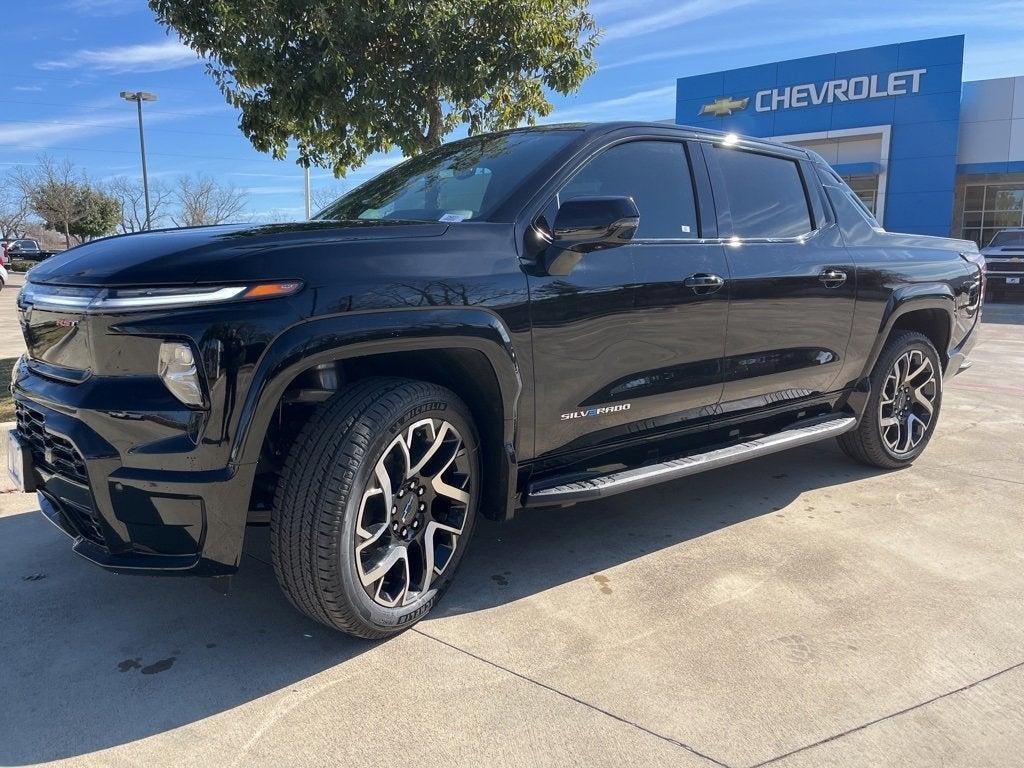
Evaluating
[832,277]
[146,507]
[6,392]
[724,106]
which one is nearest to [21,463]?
[146,507]

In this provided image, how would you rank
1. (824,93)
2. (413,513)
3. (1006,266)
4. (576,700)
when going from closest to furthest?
(576,700) → (413,513) → (1006,266) → (824,93)

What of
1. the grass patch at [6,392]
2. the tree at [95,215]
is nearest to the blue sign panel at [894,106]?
the grass patch at [6,392]

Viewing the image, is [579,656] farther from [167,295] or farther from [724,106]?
[724,106]

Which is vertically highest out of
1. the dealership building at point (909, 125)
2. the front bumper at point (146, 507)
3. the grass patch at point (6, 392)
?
the dealership building at point (909, 125)

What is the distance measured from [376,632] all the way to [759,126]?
3059 cm

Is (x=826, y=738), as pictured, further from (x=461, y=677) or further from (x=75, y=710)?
(x=75, y=710)

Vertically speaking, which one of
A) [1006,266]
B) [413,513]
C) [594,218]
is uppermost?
[594,218]

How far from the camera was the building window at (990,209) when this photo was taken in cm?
2752

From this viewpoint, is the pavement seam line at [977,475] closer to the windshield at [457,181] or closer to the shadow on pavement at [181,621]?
the shadow on pavement at [181,621]

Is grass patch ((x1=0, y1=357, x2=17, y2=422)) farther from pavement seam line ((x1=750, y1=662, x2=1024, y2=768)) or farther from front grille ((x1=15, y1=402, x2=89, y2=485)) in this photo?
pavement seam line ((x1=750, y1=662, x2=1024, y2=768))

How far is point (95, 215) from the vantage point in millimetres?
44656

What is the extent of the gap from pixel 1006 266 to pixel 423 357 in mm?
20817

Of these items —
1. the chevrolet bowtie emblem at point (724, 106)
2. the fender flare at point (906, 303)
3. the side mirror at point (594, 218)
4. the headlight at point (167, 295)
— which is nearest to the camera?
the headlight at point (167, 295)

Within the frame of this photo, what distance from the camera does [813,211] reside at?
14.2ft
